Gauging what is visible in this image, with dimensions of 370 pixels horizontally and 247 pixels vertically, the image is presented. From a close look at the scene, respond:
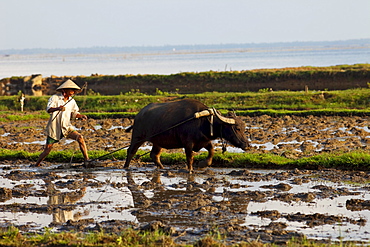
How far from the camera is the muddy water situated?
566cm

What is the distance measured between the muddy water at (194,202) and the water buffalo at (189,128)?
0.43 meters

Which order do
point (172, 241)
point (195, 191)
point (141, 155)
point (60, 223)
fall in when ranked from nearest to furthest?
point (172, 241) → point (60, 223) → point (195, 191) → point (141, 155)

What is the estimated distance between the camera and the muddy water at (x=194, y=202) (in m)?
5.66

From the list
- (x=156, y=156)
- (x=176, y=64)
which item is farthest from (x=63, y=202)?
(x=176, y=64)

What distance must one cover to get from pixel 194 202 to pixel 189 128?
218 cm

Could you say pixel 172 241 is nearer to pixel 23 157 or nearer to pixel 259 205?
pixel 259 205

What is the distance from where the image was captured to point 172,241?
5086 millimetres

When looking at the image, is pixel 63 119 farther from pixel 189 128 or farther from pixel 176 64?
pixel 176 64

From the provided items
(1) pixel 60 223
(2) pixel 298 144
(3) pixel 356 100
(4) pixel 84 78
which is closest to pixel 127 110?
(3) pixel 356 100

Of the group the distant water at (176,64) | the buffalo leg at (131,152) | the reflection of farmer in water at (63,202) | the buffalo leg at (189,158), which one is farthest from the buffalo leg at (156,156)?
the distant water at (176,64)

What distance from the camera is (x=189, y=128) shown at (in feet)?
28.6

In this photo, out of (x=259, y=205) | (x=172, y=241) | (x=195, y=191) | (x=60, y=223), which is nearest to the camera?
(x=172, y=241)

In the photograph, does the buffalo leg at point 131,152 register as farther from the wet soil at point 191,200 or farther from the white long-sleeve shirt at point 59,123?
the white long-sleeve shirt at point 59,123

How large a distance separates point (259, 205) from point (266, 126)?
26.4 ft
